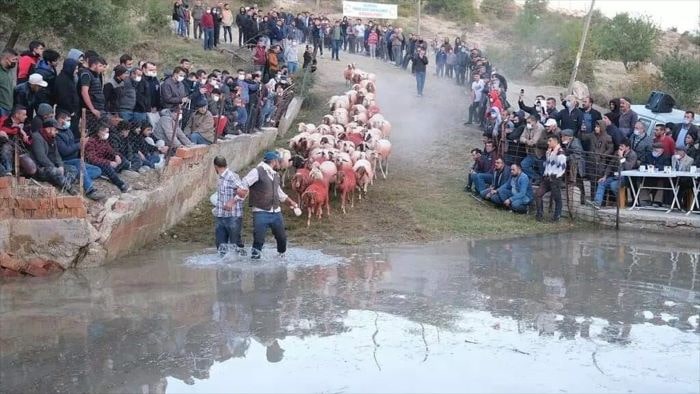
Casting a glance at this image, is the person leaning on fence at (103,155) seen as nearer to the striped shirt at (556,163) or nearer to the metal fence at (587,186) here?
the striped shirt at (556,163)

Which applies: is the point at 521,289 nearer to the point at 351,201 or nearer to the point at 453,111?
the point at 351,201

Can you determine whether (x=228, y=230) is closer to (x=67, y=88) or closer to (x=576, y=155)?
(x=67, y=88)

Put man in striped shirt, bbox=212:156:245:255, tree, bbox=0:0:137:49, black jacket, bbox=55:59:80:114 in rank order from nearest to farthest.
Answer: man in striped shirt, bbox=212:156:245:255, black jacket, bbox=55:59:80:114, tree, bbox=0:0:137:49

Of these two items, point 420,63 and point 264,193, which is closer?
point 264,193

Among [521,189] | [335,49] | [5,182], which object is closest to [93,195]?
[5,182]

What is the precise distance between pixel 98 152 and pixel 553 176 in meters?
7.92

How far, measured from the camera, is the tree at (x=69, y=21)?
19.4 meters

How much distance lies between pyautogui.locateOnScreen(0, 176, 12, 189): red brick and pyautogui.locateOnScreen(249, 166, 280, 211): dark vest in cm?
311

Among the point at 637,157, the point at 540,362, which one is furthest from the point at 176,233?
the point at 637,157

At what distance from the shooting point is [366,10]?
140 feet

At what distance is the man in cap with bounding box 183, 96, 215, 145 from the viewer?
1543 centimetres

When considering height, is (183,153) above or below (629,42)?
below

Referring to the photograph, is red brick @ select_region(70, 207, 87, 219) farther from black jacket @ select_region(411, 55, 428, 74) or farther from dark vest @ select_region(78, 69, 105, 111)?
black jacket @ select_region(411, 55, 428, 74)

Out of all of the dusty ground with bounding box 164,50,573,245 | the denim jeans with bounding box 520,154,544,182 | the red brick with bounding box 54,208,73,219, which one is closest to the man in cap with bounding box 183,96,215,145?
the dusty ground with bounding box 164,50,573,245
